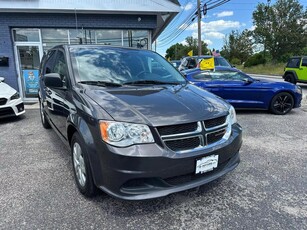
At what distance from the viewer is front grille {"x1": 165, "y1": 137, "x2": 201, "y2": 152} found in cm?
213

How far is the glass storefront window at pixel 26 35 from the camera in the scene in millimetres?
8820

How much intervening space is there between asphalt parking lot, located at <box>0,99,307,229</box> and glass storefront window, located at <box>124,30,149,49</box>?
630 cm

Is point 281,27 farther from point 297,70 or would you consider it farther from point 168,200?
point 168,200

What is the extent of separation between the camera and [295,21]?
3750 cm

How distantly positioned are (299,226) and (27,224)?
8.54 ft

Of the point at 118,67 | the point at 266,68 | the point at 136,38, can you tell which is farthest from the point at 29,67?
the point at 266,68

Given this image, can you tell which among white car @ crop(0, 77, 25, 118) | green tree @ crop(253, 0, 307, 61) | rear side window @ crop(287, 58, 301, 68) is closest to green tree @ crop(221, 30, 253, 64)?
green tree @ crop(253, 0, 307, 61)

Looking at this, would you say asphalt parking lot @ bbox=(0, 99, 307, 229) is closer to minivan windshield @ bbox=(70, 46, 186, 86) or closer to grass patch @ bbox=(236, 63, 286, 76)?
minivan windshield @ bbox=(70, 46, 186, 86)

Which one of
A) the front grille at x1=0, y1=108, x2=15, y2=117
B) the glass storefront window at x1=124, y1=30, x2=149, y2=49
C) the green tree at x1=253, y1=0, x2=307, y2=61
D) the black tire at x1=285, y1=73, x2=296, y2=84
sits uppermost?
the green tree at x1=253, y1=0, x2=307, y2=61

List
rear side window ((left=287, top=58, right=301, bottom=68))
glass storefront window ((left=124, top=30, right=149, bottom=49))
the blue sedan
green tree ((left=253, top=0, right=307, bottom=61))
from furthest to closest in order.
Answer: green tree ((left=253, top=0, right=307, bottom=61))
rear side window ((left=287, top=58, right=301, bottom=68))
glass storefront window ((left=124, top=30, right=149, bottom=49))
the blue sedan

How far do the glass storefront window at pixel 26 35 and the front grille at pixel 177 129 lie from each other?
8662 millimetres

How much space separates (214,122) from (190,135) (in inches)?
14.5

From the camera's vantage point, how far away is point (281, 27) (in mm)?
38344

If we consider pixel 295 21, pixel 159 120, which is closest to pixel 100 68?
pixel 159 120
